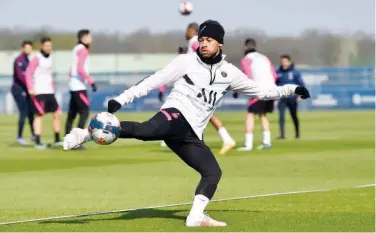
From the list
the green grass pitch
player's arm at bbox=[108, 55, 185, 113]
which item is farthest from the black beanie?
the green grass pitch

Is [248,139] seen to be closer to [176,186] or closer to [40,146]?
[40,146]

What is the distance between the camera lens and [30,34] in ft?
143

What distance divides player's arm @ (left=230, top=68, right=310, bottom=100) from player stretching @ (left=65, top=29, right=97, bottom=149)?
32.7ft

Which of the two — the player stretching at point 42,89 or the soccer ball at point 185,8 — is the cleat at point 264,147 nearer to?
the player stretching at point 42,89

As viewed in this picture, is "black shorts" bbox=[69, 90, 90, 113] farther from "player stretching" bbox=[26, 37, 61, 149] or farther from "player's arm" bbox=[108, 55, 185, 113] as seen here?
"player's arm" bbox=[108, 55, 185, 113]

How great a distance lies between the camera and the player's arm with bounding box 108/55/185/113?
10070 millimetres

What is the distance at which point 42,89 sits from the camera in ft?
70.6

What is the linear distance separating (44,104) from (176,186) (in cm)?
754

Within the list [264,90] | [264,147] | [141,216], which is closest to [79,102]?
[264,147]

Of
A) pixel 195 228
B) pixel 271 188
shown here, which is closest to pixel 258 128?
pixel 271 188

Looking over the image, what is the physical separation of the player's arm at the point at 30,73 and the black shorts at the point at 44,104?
0.81 ft

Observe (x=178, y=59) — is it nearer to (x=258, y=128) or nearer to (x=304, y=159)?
(x=304, y=159)

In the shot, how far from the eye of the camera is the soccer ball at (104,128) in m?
10.0

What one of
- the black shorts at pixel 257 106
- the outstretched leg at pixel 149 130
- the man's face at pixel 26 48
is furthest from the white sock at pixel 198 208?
the man's face at pixel 26 48
